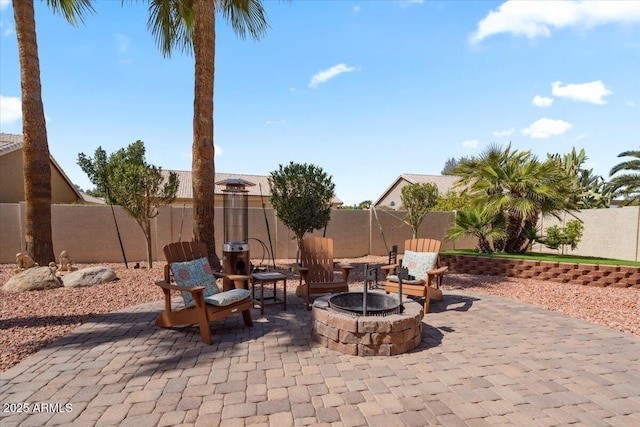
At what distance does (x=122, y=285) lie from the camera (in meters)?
6.32

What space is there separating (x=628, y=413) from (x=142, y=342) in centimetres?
435

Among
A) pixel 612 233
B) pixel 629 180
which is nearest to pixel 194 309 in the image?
pixel 612 233

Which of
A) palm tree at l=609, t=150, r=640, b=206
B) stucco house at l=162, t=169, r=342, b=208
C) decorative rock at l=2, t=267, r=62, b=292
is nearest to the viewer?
decorative rock at l=2, t=267, r=62, b=292

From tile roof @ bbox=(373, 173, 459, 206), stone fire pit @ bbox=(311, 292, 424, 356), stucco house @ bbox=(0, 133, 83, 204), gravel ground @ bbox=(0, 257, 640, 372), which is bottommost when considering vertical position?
gravel ground @ bbox=(0, 257, 640, 372)

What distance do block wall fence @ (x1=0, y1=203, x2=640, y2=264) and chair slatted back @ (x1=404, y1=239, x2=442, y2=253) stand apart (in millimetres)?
3732

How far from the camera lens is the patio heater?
17.7ft

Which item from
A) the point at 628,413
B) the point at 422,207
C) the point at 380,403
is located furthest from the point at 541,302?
the point at 422,207

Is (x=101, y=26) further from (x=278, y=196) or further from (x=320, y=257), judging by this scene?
(x=320, y=257)

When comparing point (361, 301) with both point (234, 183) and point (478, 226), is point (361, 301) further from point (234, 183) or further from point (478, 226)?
point (478, 226)

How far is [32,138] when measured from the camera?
22.6ft

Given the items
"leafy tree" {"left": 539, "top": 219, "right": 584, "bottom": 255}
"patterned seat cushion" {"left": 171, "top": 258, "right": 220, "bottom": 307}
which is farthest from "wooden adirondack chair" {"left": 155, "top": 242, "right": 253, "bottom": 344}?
"leafy tree" {"left": 539, "top": 219, "right": 584, "bottom": 255}

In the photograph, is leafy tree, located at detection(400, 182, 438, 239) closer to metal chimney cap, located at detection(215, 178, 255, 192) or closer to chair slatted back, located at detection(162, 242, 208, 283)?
metal chimney cap, located at detection(215, 178, 255, 192)

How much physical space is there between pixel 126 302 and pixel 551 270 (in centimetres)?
840

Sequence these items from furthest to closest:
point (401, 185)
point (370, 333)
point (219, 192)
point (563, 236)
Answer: point (401, 185) < point (219, 192) < point (563, 236) < point (370, 333)
